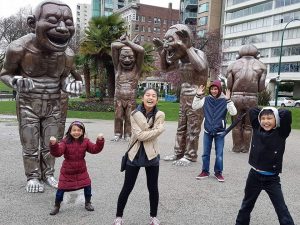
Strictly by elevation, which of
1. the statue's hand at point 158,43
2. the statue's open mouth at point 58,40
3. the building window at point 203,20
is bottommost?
the statue's open mouth at point 58,40

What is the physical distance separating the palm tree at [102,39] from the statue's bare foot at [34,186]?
11.8 meters

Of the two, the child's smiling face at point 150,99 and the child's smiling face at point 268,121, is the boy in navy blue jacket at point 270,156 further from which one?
the child's smiling face at point 150,99

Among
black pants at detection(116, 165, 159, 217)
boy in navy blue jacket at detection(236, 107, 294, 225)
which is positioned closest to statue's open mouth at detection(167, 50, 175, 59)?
boy in navy blue jacket at detection(236, 107, 294, 225)

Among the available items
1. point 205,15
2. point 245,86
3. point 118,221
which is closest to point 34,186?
point 118,221

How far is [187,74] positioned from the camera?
666cm

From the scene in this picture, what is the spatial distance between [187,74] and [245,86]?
78.9 inches

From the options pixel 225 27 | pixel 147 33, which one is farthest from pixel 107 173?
pixel 147 33

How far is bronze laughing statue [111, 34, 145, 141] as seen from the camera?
8.82 metres

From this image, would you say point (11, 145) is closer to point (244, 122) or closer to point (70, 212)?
point (70, 212)

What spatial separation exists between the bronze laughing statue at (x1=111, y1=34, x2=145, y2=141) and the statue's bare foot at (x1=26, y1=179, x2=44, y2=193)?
175 inches

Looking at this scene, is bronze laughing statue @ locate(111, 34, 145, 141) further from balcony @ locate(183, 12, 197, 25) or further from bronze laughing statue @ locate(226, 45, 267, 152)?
balcony @ locate(183, 12, 197, 25)

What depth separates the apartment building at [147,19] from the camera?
6900 centimetres

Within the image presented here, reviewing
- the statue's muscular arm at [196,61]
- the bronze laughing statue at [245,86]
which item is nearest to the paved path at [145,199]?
the bronze laughing statue at [245,86]

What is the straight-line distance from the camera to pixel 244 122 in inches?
325
